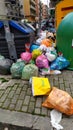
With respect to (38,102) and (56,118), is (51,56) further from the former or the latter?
(56,118)

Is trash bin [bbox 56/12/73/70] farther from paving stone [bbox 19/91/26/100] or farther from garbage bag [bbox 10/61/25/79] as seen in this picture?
paving stone [bbox 19/91/26/100]

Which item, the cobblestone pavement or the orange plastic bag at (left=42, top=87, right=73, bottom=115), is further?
the cobblestone pavement

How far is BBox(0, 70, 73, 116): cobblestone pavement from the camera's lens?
2.62 metres

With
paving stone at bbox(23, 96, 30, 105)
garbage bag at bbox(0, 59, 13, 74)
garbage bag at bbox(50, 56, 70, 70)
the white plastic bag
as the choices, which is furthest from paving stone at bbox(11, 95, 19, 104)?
garbage bag at bbox(50, 56, 70, 70)

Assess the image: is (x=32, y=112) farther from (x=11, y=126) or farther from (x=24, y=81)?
(x=24, y=81)

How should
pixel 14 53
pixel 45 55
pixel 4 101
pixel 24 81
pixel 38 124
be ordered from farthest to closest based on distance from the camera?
pixel 14 53 < pixel 45 55 < pixel 24 81 < pixel 4 101 < pixel 38 124

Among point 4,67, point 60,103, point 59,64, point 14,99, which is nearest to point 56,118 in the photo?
point 60,103

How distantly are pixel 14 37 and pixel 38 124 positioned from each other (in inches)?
115

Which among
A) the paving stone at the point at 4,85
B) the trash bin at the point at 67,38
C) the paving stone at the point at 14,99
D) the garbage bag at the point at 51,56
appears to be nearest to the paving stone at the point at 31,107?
the paving stone at the point at 14,99

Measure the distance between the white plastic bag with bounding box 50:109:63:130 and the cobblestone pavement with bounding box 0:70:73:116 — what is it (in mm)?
94

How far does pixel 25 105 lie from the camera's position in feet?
8.86

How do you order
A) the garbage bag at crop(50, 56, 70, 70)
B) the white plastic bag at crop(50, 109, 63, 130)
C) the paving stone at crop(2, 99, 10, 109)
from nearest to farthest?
the white plastic bag at crop(50, 109, 63, 130), the paving stone at crop(2, 99, 10, 109), the garbage bag at crop(50, 56, 70, 70)

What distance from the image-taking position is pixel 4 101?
2.84m

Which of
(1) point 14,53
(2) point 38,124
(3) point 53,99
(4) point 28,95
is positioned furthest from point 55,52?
(2) point 38,124
